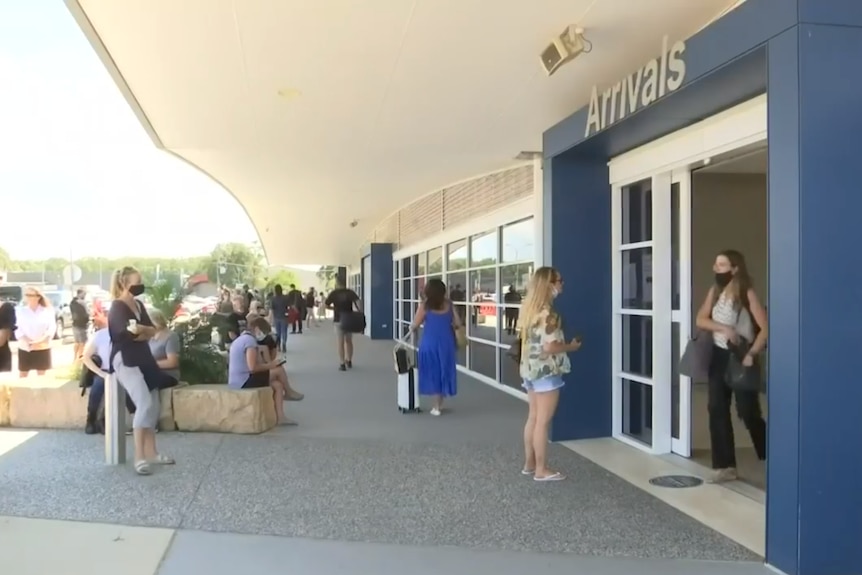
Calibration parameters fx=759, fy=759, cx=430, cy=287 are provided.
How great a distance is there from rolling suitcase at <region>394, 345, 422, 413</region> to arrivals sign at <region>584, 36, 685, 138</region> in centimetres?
372

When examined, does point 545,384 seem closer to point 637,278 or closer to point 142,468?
point 637,278

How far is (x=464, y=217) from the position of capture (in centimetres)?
1316

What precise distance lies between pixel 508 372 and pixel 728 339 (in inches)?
218

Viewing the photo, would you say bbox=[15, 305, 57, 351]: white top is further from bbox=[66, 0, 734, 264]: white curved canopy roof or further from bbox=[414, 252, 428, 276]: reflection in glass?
bbox=[414, 252, 428, 276]: reflection in glass

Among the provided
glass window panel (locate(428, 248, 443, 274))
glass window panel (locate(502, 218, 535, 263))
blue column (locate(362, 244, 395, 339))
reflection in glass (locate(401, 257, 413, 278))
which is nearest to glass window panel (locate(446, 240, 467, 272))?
glass window panel (locate(428, 248, 443, 274))

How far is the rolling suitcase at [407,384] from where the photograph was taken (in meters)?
8.86

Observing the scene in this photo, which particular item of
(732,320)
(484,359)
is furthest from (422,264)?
(732,320)

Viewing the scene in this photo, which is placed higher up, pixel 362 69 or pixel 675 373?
pixel 362 69

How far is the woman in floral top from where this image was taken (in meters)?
5.53

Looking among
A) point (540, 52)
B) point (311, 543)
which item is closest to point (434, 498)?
point (311, 543)

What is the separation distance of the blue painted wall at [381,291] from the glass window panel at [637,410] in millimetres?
15067

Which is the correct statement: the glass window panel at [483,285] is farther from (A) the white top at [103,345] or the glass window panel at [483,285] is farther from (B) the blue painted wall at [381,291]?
(B) the blue painted wall at [381,291]

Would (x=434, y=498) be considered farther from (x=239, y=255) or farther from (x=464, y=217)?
(x=239, y=255)

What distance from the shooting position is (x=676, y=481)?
568 cm
